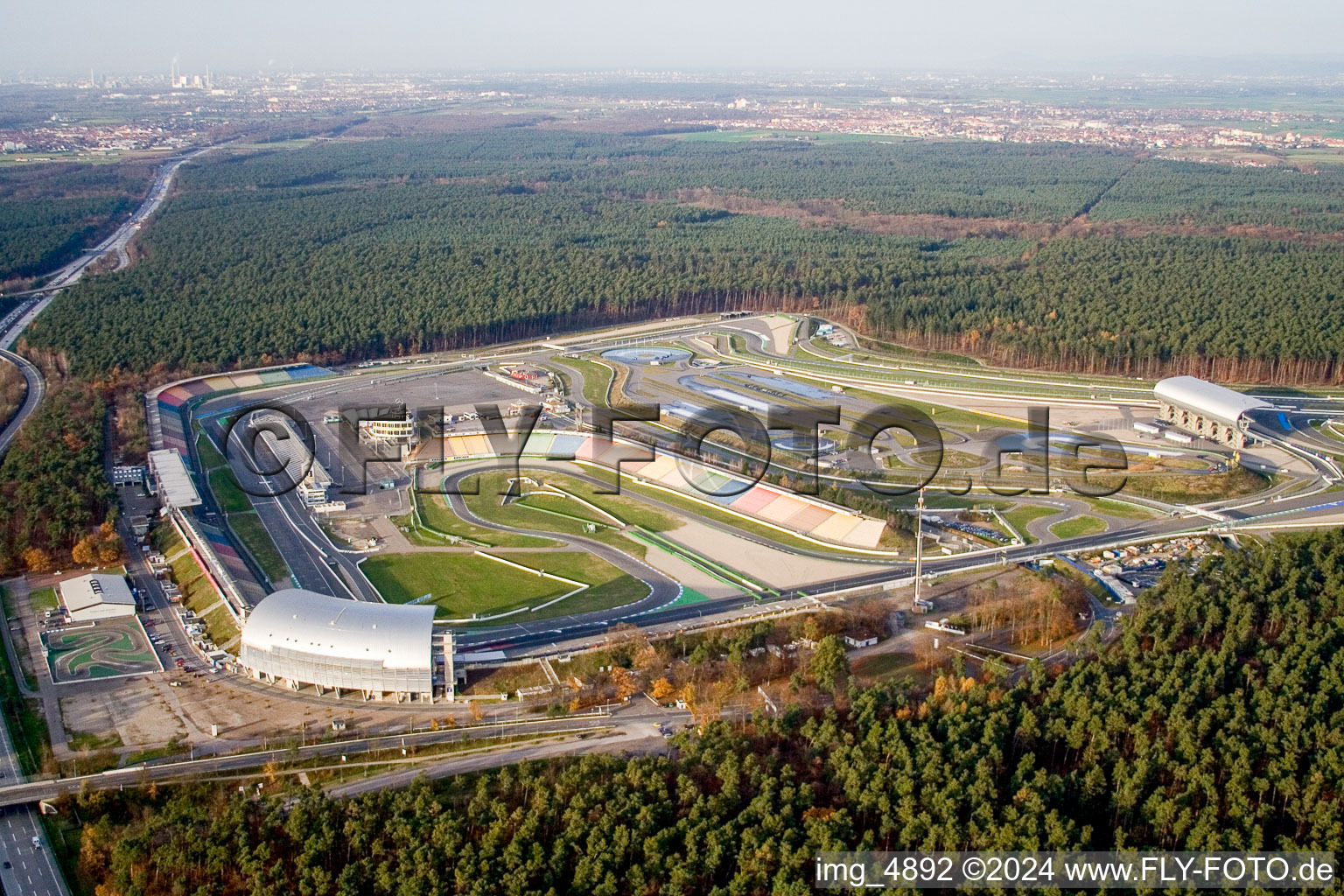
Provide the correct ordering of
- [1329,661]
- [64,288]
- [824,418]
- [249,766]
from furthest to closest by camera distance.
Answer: [64,288]
[824,418]
[1329,661]
[249,766]

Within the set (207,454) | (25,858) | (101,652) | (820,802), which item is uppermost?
(207,454)

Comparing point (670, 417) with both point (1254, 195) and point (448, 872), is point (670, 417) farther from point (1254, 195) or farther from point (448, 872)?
point (1254, 195)

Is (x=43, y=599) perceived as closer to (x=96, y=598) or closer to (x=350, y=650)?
(x=96, y=598)

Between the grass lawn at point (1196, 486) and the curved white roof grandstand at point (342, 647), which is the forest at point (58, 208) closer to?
the curved white roof grandstand at point (342, 647)

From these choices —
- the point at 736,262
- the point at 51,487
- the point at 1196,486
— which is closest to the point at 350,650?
the point at 51,487

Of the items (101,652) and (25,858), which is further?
(101,652)

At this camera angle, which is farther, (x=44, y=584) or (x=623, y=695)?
(x=44, y=584)

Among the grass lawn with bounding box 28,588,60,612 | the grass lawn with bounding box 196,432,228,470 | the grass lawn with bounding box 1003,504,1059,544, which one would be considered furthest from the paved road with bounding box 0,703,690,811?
the grass lawn with bounding box 196,432,228,470

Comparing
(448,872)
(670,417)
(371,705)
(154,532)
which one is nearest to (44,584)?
(154,532)
